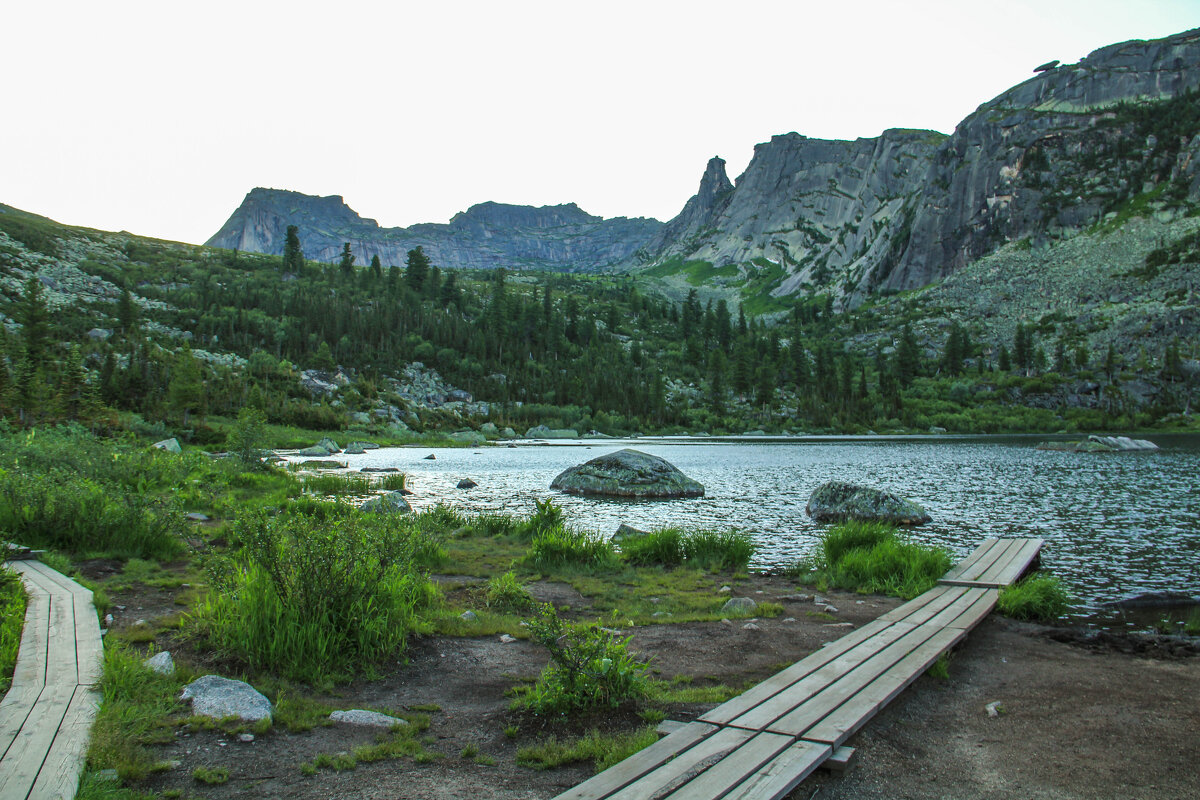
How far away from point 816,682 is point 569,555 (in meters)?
10.5

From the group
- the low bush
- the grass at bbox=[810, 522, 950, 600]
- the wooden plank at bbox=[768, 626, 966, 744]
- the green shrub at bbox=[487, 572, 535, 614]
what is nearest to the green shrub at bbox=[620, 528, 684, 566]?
the low bush

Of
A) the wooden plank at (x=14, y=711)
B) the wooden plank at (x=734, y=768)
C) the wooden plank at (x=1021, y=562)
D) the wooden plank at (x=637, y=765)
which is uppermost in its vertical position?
the wooden plank at (x=734, y=768)

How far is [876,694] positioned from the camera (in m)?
6.92

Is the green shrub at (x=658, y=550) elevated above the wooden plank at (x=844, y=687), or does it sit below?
below

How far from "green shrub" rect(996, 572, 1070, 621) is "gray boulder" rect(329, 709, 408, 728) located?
11.6 metres

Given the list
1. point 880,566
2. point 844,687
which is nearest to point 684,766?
point 844,687

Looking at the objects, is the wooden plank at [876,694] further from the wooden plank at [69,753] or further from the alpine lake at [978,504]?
the alpine lake at [978,504]

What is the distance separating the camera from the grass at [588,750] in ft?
18.1

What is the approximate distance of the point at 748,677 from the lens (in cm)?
836

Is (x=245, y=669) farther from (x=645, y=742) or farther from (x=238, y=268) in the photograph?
(x=238, y=268)

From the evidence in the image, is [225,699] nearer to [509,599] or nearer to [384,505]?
[509,599]

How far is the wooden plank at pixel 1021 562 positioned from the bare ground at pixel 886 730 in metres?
3.21

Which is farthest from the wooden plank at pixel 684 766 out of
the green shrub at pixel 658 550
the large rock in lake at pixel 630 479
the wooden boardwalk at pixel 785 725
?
the large rock in lake at pixel 630 479

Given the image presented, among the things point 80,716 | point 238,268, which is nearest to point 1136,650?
point 80,716
